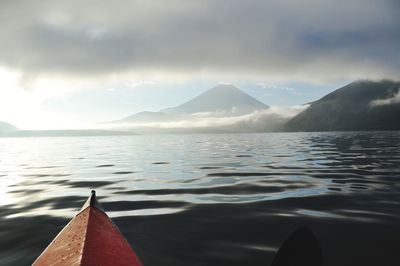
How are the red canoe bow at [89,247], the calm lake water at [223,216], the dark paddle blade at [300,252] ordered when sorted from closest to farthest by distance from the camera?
the red canoe bow at [89,247] < the dark paddle blade at [300,252] < the calm lake water at [223,216]

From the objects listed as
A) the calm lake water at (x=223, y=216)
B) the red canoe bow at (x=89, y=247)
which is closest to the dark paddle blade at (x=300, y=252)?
the red canoe bow at (x=89, y=247)

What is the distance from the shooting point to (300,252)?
4.08 m

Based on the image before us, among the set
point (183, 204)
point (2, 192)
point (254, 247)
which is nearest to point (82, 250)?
point (254, 247)

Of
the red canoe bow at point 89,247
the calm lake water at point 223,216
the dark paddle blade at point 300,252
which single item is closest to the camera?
the red canoe bow at point 89,247

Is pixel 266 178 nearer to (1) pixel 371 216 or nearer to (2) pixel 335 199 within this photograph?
(2) pixel 335 199

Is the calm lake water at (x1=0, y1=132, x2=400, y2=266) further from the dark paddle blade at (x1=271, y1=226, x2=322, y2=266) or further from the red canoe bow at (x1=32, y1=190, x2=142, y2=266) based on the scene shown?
the dark paddle blade at (x1=271, y1=226, x2=322, y2=266)

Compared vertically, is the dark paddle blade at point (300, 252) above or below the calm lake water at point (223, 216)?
above

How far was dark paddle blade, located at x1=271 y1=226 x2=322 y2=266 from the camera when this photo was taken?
4000 mm

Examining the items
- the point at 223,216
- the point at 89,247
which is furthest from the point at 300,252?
the point at 223,216

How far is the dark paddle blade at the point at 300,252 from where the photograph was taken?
13.1 ft

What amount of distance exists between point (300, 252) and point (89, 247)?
249cm

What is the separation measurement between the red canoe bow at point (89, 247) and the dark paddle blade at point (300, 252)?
172 centimetres

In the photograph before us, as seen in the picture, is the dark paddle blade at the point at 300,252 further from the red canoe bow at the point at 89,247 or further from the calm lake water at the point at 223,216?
the calm lake water at the point at 223,216

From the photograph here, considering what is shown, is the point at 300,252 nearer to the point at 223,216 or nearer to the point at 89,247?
the point at 89,247
